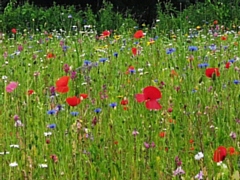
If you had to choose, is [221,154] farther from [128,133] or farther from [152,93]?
[128,133]

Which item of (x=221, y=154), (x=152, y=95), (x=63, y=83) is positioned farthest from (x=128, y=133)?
(x=221, y=154)

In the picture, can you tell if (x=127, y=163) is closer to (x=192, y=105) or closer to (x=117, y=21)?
(x=192, y=105)

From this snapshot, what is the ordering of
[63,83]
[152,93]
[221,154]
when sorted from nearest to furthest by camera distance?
[221,154] → [152,93] → [63,83]

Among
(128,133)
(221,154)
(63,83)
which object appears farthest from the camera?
(128,133)

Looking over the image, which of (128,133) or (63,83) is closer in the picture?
(63,83)

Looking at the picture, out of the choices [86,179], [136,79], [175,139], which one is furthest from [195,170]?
[136,79]

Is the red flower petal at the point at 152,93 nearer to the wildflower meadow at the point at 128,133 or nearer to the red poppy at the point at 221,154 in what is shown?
the wildflower meadow at the point at 128,133

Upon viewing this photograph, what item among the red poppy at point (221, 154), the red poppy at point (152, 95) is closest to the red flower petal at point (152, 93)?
the red poppy at point (152, 95)

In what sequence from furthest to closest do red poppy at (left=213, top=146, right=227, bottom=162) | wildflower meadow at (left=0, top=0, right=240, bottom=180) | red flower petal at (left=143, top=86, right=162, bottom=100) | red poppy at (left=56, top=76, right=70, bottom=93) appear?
1. red poppy at (left=56, top=76, right=70, bottom=93)
2. wildflower meadow at (left=0, top=0, right=240, bottom=180)
3. red flower petal at (left=143, top=86, right=162, bottom=100)
4. red poppy at (left=213, top=146, right=227, bottom=162)

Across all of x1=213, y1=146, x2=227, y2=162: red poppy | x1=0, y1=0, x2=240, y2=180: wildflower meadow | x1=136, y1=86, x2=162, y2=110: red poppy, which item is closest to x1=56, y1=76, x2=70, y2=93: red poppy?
x1=0, y1=0, x2=240, y2=180: wildflower meadow

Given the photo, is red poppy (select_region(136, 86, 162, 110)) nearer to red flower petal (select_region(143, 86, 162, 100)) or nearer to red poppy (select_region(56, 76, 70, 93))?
red flower petal (select_region(143, 86, 162, 100))

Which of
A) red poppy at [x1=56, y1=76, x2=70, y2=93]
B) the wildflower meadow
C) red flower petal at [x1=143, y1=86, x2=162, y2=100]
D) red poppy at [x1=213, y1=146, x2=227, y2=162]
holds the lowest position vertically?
the wildflower meadow

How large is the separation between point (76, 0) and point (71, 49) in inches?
283

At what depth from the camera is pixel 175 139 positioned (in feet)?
6.79
